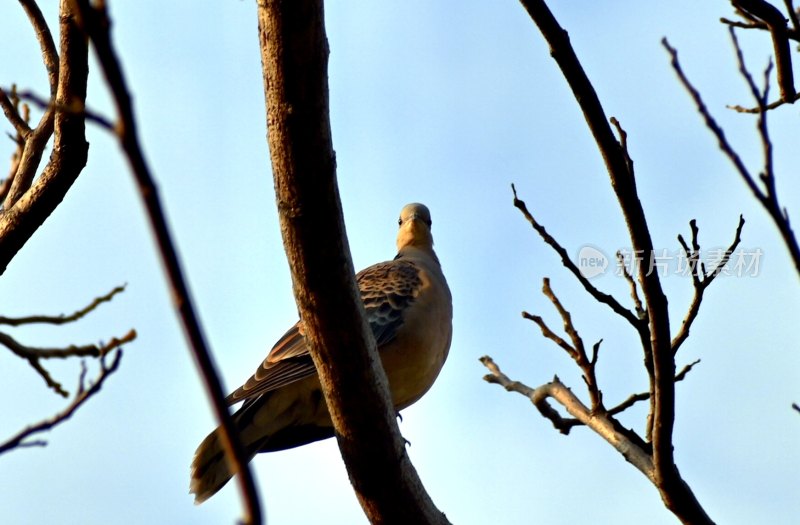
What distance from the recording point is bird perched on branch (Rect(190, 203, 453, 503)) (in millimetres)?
4527

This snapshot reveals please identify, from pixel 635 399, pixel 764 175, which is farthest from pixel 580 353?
pixel 764 175

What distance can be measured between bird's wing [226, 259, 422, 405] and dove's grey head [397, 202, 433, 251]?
1.44ft

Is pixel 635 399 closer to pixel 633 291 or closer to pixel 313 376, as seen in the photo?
pixel 633 291

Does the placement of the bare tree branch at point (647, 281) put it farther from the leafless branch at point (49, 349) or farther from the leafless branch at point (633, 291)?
the leafless branch at point (49, 349)

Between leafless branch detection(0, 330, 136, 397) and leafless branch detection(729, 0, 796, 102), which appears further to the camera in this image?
leafless branch detection(729, 0, 796, 102)

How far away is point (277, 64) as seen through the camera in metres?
2.63

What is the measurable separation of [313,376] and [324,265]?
1.91 m

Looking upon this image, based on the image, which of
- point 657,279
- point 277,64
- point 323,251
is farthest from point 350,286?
point 657,279

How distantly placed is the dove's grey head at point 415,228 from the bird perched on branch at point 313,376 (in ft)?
2.98

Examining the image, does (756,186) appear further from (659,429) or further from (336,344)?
(336,344)

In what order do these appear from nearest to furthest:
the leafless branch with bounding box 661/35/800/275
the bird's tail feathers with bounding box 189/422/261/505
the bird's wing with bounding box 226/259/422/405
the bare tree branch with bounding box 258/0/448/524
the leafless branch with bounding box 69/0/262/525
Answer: the leafless branch with bounding box 69/0/262/525, the leafless branch with bounding box 661/35/800/275, the bare tree branch with bounding box 258/0/448/524, the bird's tail feathers with bounding box 189/422/261/505, the bird's wing with bounding box 226/259/422/405

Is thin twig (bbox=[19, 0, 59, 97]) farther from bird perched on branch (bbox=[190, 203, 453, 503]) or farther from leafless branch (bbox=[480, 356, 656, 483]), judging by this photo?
leafless branch (bbox=[480, 356, 656, 483])

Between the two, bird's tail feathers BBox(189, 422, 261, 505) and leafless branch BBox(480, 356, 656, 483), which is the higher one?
A: bird's tail feathers BBox(189, 422, 261, 505)

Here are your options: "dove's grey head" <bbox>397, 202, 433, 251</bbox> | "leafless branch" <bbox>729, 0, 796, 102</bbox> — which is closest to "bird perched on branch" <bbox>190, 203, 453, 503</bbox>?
"dove's grey head" <bbox>397, 202, 433, 251</bbox>
